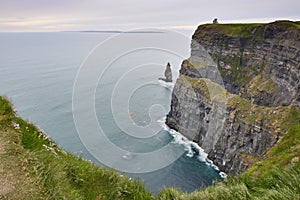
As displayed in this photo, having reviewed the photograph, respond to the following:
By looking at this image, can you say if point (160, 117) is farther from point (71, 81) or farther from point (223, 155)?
point (71, 81)

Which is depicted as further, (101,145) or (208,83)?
(208,83)

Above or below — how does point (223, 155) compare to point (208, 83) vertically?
below

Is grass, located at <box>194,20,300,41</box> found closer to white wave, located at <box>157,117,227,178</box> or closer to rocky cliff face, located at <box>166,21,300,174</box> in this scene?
rocky cliff face, located at <box>166,21,300,174</box>

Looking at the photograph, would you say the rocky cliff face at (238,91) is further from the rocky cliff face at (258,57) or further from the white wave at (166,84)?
the white wave at (166,84)

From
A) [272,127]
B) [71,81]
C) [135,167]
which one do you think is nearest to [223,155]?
[272,127]

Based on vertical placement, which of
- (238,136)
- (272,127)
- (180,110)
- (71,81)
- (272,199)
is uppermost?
(272,199)

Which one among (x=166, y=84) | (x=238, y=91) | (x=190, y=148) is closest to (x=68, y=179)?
(x=190, y=148)
